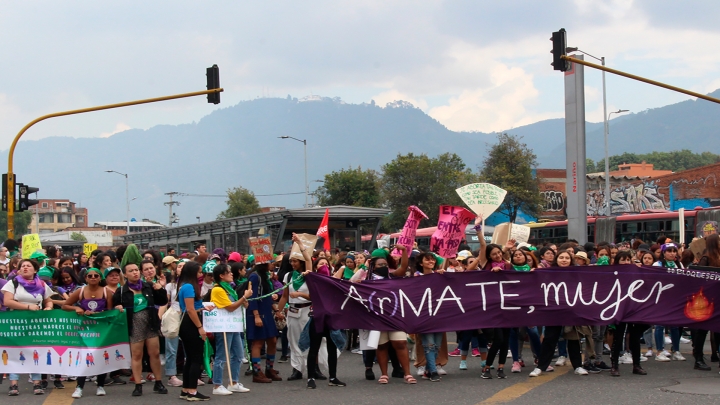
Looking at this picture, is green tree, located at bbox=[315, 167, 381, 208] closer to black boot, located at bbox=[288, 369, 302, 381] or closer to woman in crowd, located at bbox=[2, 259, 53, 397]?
black boot, located at bbox=[288, 369, 302, 381]

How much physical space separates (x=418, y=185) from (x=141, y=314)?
1888 inches

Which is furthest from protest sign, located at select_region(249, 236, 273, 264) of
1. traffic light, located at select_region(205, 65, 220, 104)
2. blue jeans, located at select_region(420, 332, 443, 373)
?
traffic light, located at select_region(205, 65, 220, 104)

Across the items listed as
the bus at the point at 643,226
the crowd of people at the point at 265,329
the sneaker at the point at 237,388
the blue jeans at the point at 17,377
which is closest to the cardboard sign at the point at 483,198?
the crowd of people at the point at 265,329

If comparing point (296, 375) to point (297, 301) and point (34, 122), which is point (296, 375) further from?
point (34, 122)

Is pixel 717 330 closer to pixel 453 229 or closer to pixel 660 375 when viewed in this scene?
pixel 660 375

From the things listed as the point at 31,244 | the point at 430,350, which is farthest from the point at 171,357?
the point at 31,244

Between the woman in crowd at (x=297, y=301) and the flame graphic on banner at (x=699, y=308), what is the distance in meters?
4.86

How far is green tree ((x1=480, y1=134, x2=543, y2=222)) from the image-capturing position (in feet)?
183

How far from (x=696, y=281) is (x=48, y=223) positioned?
470 ft

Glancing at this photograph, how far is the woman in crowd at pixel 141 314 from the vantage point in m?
10.2

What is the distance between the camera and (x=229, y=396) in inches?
392

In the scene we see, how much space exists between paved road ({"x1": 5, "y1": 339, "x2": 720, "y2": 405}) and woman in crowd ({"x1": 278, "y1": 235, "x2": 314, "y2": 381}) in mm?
337

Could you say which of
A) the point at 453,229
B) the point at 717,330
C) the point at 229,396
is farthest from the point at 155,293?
the point at 717,330

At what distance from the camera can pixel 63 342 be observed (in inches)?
411
